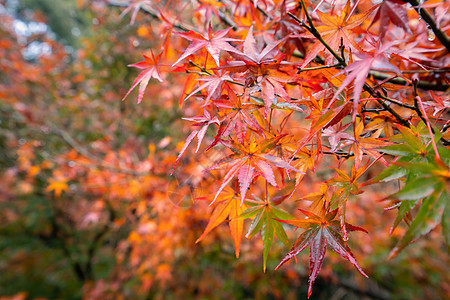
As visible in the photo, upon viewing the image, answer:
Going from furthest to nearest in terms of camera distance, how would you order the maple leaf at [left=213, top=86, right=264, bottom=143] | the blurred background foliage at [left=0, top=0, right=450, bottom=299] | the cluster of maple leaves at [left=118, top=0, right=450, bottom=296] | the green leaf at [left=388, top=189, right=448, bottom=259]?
the blurred background foliage at [left=0, top=0, right=450, bottom=299] → the maple leaf at [left=213, top=86, right=264, bottom=143] → the cluster of maple leaves at [left=118, top=0, right=450, bottom=296] → the green leaf at [left=388, top=189, right=448, bottom=259]

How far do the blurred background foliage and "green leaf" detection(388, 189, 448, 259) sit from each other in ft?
2.45

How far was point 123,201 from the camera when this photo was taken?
3.13 metres

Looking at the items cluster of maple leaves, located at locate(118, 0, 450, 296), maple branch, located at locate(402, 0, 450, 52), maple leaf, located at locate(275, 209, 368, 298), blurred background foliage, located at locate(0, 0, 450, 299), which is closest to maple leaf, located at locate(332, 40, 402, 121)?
cluster of maple leaves, located at locate(118, 0, 450, 296)

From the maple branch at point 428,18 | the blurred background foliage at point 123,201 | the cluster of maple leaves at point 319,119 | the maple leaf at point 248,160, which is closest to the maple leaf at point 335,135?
the cluster of maple leaves at point 319,119

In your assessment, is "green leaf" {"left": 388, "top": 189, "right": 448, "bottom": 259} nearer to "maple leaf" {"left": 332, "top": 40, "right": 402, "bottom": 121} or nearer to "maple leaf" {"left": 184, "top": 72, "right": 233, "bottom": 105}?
"maple leaf" {"left": 332, "top": 40, "right": 402, "bottom": 121}

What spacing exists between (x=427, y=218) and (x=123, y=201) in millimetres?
3215

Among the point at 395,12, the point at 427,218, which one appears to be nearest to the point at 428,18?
the point at 395,12

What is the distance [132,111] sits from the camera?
3.32m

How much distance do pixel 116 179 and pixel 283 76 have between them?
2024 millimetres

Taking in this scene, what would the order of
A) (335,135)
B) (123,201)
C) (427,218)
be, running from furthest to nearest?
(123,201), (335,135), (427,218)

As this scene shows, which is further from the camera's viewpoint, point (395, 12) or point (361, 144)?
point (361, 144)

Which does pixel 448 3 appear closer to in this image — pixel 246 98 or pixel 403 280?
pixel 246 98

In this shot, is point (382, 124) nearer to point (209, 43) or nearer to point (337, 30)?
point (337, 30)

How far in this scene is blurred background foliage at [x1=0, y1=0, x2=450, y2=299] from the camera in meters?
2.24
